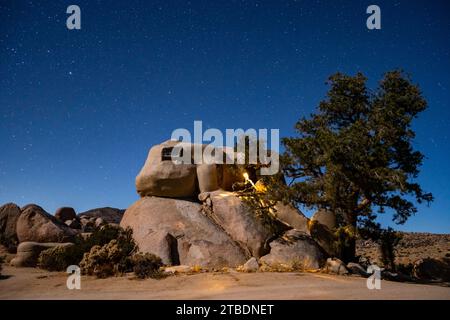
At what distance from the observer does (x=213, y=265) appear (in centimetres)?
1591

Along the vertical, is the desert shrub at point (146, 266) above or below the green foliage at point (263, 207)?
below

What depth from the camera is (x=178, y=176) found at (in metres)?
20.6

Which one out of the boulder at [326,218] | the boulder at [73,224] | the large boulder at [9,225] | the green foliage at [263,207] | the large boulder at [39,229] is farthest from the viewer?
the boulder at [73,224]

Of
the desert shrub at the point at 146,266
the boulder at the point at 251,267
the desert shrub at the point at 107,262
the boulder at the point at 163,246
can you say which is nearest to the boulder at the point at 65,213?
the boulder at the point at 163,246

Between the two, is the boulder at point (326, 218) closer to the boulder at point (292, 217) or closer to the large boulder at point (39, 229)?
the boulder at point (292, 217)

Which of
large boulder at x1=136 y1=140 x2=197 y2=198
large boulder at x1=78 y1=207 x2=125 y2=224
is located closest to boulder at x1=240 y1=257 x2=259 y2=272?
large boulder at x1=136 y1=140 x2=197 y2=198

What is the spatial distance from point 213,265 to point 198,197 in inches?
212

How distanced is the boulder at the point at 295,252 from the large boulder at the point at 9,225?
19163mm

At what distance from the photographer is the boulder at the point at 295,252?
625 inches

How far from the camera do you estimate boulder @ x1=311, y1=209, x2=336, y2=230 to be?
18.7 meters
